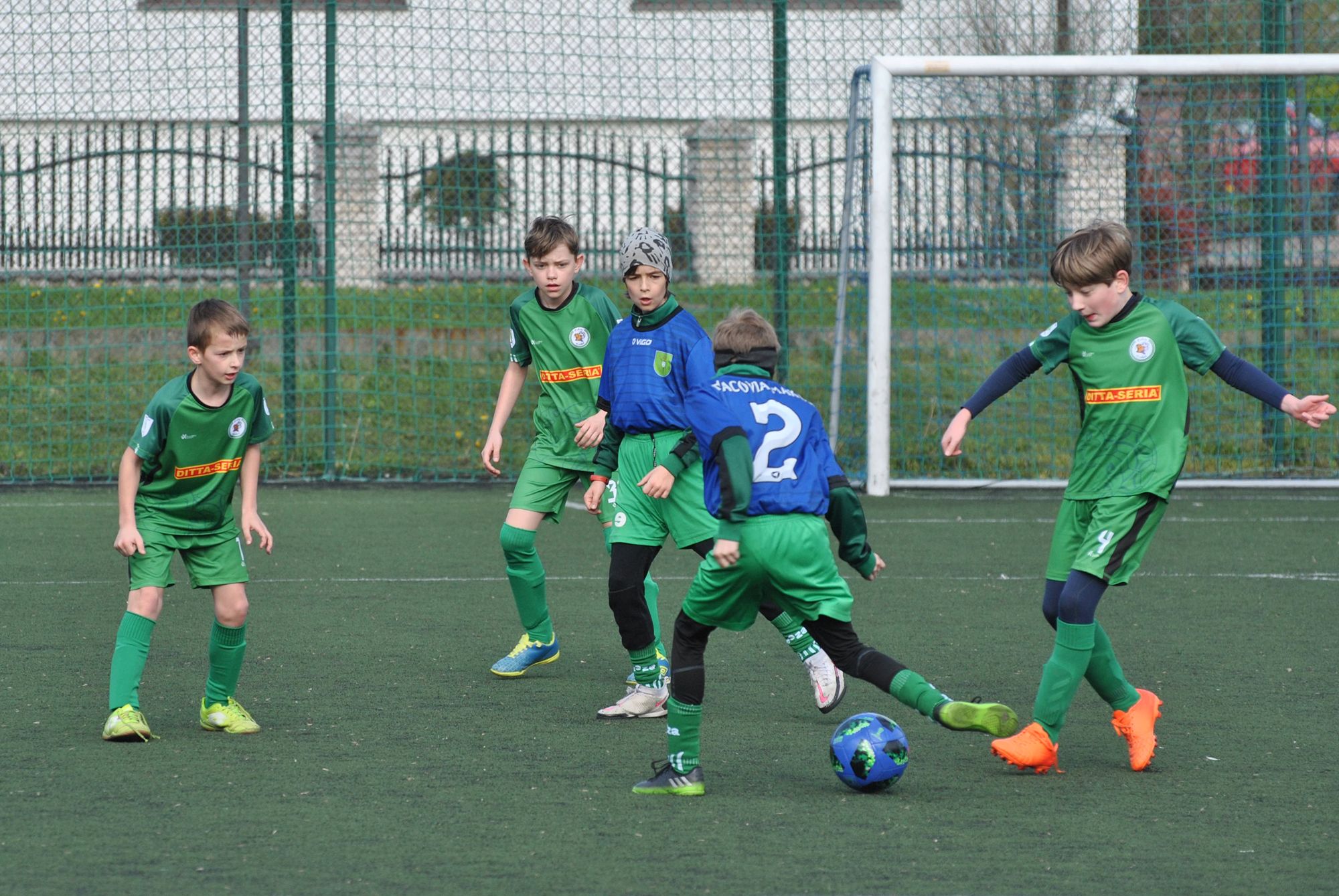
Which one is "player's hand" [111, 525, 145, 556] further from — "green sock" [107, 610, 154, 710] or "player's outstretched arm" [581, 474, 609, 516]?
"player's outstretched arm" [581, 474, 609, 516]

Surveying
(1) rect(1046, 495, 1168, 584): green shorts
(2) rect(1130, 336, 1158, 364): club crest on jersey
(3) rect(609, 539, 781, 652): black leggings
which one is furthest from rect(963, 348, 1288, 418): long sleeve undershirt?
(3) rect(609, 539, 781, 652): black leggings

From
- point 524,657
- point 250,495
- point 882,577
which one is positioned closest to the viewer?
point 250,495

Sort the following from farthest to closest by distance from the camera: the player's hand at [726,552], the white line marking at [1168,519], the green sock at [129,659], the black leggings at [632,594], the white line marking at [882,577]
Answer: the white line marking at [1168,519] < the white line marking at [882,577] < the black leggings at [632,594] < the green sock at [129,659] < the player's hand at [726,552]

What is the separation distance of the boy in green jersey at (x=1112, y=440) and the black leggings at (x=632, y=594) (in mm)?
963

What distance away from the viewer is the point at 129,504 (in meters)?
4.25

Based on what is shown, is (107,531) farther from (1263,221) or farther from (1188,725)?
(1263,221)

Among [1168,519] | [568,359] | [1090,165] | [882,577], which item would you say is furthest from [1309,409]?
[1090,165]

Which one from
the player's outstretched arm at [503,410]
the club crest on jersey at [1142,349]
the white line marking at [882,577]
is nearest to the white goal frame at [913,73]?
the white line marking at [882,577]

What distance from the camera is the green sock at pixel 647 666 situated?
4777 mm

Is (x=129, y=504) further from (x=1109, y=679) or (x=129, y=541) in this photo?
(x=1109, y=679)

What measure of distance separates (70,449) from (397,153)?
320cm

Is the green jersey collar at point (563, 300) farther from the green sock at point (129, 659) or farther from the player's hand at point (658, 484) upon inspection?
the green sock at point (129, 659)

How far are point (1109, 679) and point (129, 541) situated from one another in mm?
2723

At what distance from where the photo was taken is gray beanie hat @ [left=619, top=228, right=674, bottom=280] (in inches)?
184
